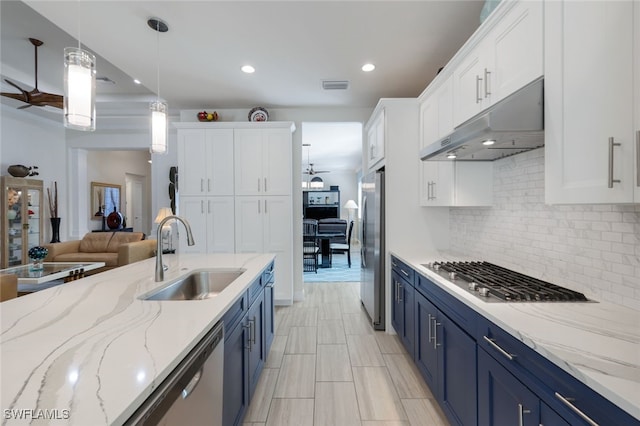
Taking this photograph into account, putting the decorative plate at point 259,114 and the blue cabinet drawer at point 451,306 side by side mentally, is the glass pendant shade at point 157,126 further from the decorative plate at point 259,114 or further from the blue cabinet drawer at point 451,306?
the blue cabinet drawer at point 451,306

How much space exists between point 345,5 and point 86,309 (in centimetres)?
243

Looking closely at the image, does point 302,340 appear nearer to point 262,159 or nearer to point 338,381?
point 338,381

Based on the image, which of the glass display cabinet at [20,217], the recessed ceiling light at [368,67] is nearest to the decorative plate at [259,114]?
the recessed ceiling light at [368,67]

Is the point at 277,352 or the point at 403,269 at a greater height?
the point at 403,269

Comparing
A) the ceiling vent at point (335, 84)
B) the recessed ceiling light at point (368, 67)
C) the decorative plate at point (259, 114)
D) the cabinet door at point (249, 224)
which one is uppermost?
the recessed ceiling light at point (368, 67)

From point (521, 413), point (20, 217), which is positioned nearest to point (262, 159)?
point (521, 413)

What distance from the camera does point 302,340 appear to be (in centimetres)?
293

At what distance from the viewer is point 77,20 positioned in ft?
7.59

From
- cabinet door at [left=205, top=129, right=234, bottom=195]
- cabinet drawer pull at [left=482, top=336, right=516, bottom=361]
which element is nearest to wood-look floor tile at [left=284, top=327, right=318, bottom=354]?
cabinet drawer pull at [left=482, top=336, right=516, bottom=361]

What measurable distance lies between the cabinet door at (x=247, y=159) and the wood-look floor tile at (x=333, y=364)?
2.15 m

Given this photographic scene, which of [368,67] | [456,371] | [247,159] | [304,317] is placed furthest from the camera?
[247,159]

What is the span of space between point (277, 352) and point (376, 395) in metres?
1.01

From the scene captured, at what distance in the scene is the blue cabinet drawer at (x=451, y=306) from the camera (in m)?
1.41

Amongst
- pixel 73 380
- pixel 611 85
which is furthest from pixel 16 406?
pixel 611 85
